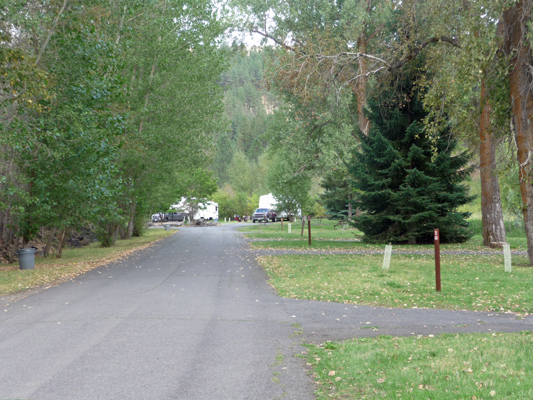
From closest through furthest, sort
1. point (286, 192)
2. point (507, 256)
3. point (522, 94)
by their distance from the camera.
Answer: point (507, 256)
point (522, 94)
point (286, 192)

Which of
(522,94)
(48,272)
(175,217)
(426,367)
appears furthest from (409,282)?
(175,217)

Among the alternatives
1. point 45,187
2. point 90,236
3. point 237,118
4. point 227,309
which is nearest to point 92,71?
point 45,187

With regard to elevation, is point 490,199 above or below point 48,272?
above

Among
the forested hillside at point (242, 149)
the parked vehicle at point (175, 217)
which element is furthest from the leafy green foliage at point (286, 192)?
the parked vehicle at point (175, 217)

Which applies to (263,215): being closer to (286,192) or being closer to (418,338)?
(286,192)

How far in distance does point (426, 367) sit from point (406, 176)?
18.4 metres

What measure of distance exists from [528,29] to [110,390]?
45.9ft

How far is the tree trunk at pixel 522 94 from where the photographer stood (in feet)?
45.8

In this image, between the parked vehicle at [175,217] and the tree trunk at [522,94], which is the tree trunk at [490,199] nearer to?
the tree trunk at [522,94]

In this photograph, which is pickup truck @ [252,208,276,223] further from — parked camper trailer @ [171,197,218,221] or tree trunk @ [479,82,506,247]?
tree trunk @ [479,82,506,247]

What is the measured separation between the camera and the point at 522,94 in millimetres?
14023

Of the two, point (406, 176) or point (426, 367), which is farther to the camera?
point (406, 176)

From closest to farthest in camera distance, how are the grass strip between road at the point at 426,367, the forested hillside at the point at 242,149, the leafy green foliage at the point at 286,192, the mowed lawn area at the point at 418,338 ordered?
the grass strip between road at the point at 426,367, the mowed lawn area at the point at 418,338, the leafy green foliage at the point at 286,192, the forested hillside at the point at 242,149

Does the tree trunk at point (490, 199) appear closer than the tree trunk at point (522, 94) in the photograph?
No
